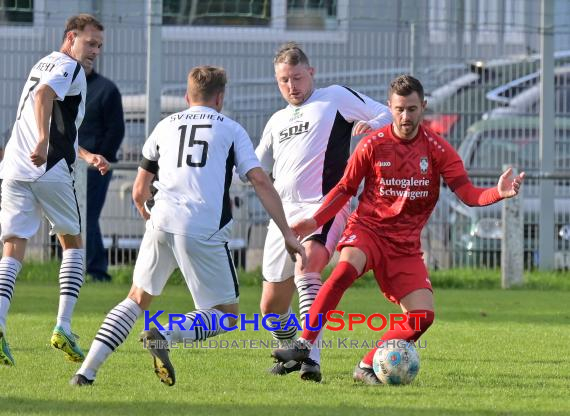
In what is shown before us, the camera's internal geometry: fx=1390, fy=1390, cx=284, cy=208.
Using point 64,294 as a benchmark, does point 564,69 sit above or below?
above

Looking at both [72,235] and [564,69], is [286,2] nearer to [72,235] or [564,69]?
[564,69]

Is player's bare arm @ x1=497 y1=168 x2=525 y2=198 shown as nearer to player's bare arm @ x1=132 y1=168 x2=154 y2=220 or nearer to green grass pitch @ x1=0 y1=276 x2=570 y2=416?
green grass pitch @ x1=0 y1=276 x2=570 y2=416

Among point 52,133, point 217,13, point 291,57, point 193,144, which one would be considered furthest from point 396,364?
point 217,13

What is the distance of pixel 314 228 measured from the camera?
7695 millimetres

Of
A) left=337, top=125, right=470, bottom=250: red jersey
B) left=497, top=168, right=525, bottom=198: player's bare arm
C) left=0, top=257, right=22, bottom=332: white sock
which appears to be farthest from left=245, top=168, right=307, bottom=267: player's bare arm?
left=0, top=257, right=22, bottom=332: white sock

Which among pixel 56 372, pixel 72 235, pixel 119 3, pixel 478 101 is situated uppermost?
pixel 119 3

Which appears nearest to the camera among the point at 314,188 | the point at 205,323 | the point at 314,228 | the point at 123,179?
the point at 205,323

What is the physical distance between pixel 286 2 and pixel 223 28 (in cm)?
75

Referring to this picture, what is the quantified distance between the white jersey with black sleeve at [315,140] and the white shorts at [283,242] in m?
0.08

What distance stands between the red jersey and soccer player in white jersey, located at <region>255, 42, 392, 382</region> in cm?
38

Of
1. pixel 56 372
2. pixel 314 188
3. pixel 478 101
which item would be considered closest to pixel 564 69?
pixel 478 101

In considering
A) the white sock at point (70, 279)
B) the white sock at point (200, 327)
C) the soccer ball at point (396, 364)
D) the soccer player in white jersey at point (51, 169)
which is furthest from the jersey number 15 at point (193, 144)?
the white sock at point (70, 279)

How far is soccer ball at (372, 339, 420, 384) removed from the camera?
24.6 ft

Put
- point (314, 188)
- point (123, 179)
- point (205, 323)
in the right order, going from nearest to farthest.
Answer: point (205, 323), point (314, 188), point (123, 179)
